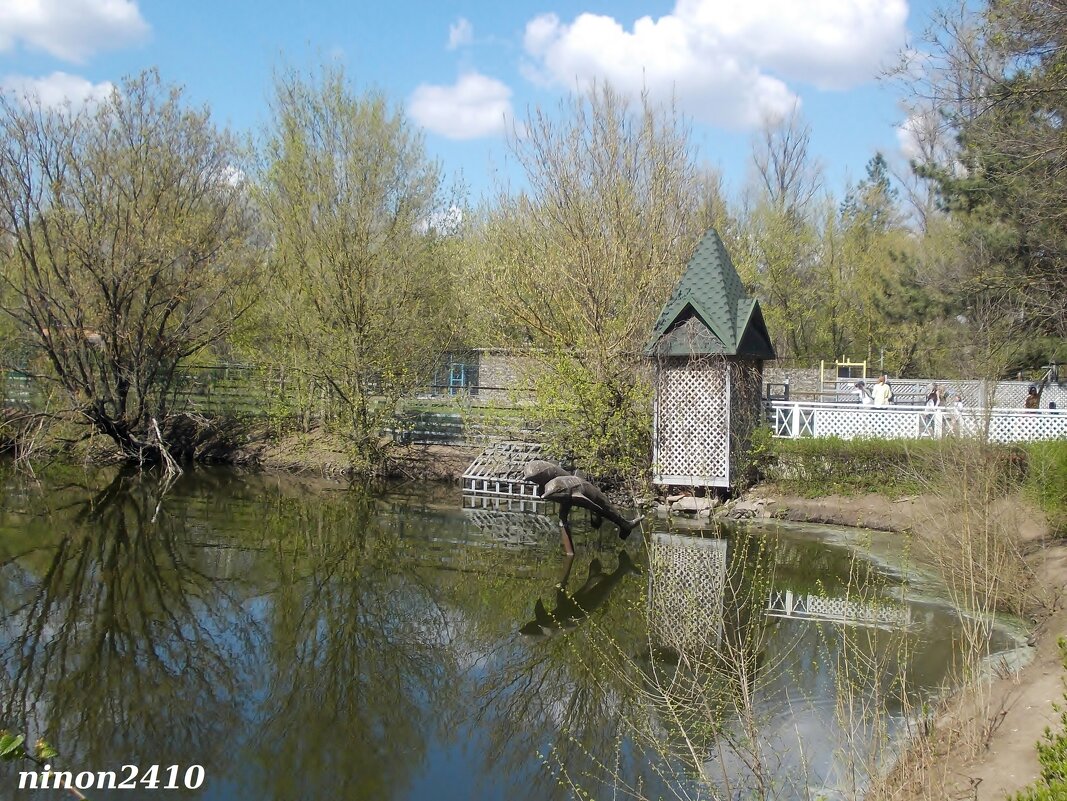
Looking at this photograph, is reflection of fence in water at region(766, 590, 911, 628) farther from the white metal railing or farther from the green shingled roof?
the white metal railing

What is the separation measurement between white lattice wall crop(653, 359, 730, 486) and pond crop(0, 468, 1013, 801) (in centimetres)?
169

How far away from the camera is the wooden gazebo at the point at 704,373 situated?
53.9ft

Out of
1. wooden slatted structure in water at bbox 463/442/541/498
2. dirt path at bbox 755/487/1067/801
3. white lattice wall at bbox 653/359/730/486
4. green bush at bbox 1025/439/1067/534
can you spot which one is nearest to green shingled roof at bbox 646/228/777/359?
white lattice wall at bbox 653/359/730/486

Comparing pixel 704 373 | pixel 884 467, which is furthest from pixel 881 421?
pixel 704 373

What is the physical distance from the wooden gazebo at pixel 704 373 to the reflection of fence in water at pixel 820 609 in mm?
5500

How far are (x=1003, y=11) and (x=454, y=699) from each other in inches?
383

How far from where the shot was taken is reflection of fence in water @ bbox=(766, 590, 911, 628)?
9742mm

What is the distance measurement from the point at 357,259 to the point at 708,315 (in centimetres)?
924

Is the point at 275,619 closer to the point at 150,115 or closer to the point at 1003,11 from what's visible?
the point at 1003,11

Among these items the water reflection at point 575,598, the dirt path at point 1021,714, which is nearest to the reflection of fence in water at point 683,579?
the water reflection at point 575,598

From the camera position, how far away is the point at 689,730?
6.87 meters

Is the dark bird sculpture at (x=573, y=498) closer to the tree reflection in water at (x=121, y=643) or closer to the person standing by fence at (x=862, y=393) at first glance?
the tree reflection in water at (x=121, y=643)

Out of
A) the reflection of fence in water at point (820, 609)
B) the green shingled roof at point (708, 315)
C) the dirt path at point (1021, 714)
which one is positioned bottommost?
the reflection of fence in water at point (820, 609)

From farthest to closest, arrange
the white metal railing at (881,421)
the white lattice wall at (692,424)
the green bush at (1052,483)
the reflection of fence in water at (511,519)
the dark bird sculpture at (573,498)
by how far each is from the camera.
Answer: the white lattice wall at (692,424) < the white metal railing at (881,421) < the reflection of fence in water at (511,519) < the dark bird sculpture at (573,498) < the green bush at (1052,483)
